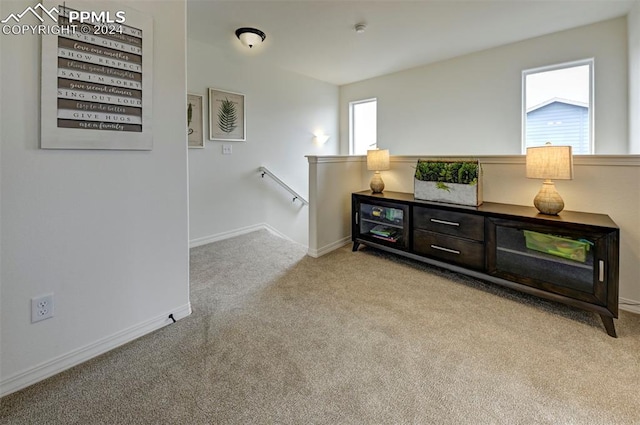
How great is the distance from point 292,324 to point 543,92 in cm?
393

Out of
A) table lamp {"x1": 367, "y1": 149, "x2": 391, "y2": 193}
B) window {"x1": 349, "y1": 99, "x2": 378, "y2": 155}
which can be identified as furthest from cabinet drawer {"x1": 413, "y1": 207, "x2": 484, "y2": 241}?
window {"x1": 349, "y1": 99, "x2": 378, "y2": 155}

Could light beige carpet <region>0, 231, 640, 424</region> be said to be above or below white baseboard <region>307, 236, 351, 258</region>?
below

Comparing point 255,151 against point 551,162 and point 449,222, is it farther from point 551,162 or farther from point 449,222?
point 551,162

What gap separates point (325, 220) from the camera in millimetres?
3213

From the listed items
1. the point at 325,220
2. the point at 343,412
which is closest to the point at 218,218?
the point at 325,220

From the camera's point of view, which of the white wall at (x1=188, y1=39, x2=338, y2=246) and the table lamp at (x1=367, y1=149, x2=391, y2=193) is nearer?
the table lamp at (x1=367, y1=149, x2=391, y2=193)

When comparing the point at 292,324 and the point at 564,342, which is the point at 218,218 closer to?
the point at 292,324

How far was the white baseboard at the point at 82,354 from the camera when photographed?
134 centimetres

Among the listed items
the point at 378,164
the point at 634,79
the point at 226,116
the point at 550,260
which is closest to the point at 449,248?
the point at 550,260

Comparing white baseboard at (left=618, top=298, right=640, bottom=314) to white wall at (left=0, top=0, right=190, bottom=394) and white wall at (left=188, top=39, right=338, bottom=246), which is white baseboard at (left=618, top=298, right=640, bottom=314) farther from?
white wall at (left=188, top=39, right=338, bottom=246)

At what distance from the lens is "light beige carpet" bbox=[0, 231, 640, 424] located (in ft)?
3.98

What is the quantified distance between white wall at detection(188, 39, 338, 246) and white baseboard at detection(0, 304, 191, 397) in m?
1.79

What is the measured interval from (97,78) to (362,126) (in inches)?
179

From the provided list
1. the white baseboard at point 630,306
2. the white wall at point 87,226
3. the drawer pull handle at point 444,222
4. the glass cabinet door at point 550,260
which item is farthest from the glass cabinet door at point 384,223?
the white wall at point 87,226
